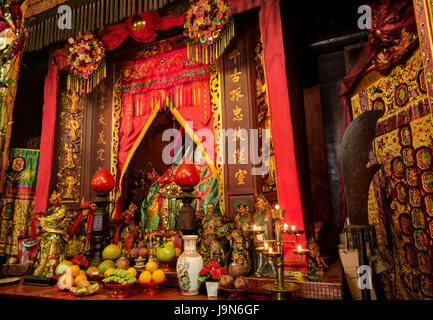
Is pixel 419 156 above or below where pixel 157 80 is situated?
below

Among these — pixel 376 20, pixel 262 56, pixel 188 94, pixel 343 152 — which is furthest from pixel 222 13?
pixel 343 152

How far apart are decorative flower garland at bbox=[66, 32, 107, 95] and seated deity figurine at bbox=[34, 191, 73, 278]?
172 cm

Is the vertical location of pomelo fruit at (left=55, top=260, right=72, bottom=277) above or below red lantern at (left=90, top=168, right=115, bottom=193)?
below

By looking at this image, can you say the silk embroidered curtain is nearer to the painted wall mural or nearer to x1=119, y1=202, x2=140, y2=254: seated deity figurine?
x1=119, y1=202, x2=140, y2=254: seated deity figurine

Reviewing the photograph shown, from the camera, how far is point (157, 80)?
3.50 metres

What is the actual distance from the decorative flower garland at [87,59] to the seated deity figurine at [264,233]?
249 centimetres

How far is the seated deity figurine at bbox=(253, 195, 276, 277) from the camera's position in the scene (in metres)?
2.04

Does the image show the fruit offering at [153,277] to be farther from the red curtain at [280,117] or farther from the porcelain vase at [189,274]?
the red curtain at [280,117]

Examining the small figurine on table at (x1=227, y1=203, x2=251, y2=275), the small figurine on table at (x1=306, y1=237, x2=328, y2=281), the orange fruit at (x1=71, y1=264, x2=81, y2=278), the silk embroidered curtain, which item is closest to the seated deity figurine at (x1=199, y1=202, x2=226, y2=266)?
the small figurine on table at (x1=227, y1=203, x2=251, y2=275)

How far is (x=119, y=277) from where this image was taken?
1.82 metres

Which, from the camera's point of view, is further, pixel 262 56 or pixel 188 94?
pixel 188 94

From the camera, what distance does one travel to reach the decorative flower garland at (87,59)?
11.2ft
